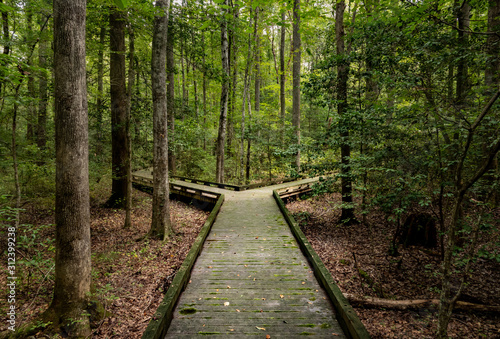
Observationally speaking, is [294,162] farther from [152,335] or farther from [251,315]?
[152,335]

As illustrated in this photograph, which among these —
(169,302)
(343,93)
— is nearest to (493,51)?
(343,93)

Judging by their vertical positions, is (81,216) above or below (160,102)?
below

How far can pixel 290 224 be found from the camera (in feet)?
26.3

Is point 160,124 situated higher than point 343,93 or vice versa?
point 343,93

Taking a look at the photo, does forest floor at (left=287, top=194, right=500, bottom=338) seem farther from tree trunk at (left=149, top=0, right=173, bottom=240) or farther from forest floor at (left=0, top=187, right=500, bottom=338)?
tree trunk at (left=149, top=0, right=173, bottom=240)

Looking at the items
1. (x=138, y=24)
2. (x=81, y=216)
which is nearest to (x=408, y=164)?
(x=81, y=216)

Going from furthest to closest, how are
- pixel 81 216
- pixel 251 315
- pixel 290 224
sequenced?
pixel 290 224, pixel 251 315, pixel 81 216

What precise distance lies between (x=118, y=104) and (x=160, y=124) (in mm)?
3595

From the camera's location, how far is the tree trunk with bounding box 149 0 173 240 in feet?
→ 21.9

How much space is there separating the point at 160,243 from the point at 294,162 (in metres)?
9.91

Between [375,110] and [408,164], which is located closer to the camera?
[408,164]

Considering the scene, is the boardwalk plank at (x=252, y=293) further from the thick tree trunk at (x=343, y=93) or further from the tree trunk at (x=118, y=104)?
the tree trunk at (x=118, y=104)

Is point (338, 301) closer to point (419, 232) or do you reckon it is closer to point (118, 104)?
point (419, 232)

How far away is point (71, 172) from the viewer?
11.4 feet
